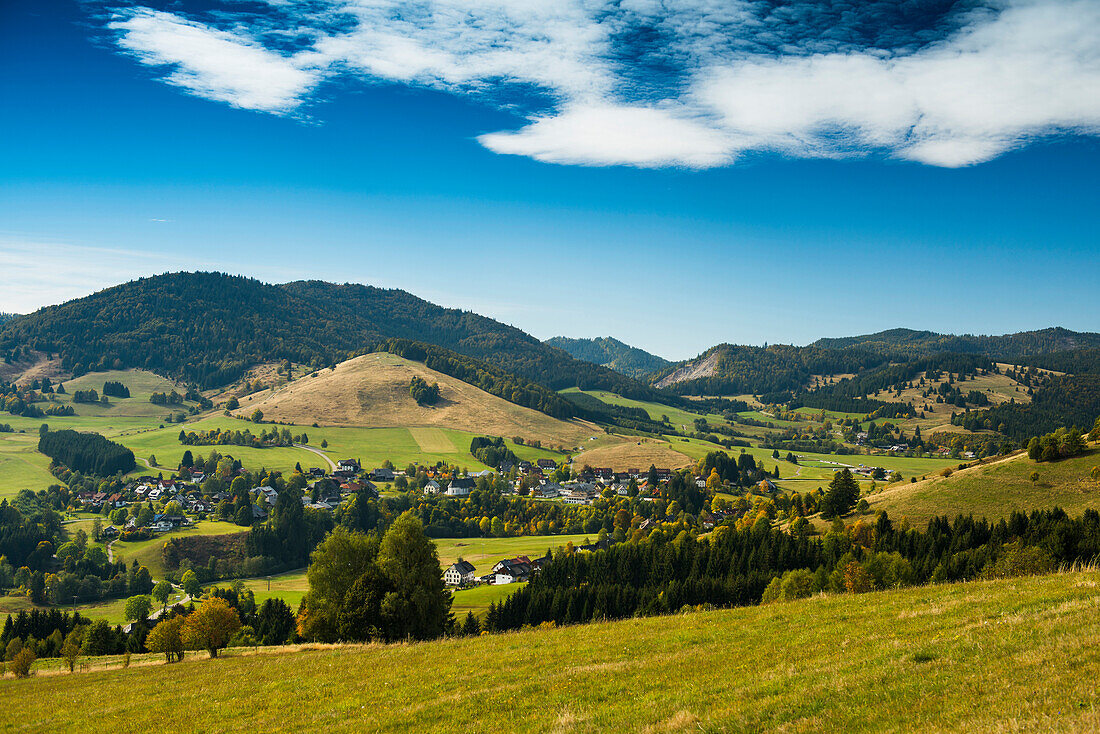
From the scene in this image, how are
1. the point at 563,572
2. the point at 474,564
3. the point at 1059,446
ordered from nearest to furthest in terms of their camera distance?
the point at 1059,446
the point at 563,572
the point at 474,564

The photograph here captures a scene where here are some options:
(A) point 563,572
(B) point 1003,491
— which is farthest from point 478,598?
(B) point 1003,491

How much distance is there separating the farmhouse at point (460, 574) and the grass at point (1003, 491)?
71446mm

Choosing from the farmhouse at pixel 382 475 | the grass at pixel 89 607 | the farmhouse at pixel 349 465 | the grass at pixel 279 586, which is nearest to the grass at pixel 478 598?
Answer: the grass at pixel 279 586

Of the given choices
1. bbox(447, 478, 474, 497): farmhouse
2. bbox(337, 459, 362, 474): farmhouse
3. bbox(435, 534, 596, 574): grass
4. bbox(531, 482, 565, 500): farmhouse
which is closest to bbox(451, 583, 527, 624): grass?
bbox(435, 534, 596, 574): grass

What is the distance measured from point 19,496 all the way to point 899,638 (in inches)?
7786

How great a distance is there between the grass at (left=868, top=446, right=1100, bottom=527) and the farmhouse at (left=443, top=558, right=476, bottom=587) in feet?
234

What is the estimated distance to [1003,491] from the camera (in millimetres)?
80312

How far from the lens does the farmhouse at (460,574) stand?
112938mm

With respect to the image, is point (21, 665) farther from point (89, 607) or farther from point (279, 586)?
point (89, 607)

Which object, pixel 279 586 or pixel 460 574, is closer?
pixel 460 574

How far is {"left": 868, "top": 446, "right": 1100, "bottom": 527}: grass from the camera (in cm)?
7412

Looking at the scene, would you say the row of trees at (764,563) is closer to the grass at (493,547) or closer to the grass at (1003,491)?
the grass at (1003,491)

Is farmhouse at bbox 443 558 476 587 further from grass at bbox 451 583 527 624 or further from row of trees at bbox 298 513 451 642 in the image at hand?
row of trees at bbox 298 513 451 642

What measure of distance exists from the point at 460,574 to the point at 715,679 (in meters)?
108
